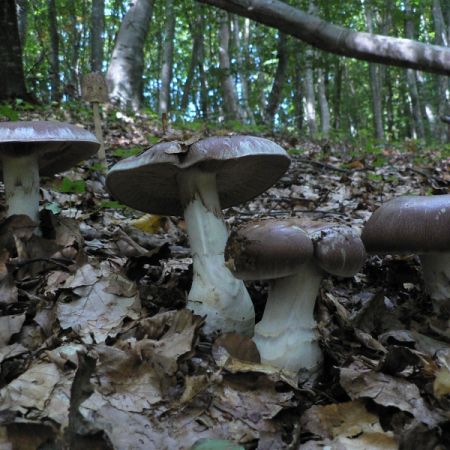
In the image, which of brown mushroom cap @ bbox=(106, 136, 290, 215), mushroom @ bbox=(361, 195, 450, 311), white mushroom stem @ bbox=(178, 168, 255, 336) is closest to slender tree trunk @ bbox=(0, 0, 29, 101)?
brown mushroom cap @ bbox=(106, 136, 290, 215)

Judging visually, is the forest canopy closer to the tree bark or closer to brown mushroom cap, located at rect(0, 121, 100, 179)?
the tree bark

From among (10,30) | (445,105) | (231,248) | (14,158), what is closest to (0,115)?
(10,30)

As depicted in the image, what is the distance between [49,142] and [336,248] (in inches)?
60.0

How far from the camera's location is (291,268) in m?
1.75

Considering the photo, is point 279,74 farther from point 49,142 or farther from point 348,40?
point 49,142

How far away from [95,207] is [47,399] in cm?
246

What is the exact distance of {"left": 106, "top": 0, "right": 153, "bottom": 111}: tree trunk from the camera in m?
10.7

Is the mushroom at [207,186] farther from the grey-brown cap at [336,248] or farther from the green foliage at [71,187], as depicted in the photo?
the green foliage at [71,187]

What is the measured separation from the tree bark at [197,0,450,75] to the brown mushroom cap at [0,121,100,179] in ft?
7.74

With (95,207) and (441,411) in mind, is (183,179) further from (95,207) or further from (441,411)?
(95,207)

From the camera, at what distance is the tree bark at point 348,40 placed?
4344 millimetres

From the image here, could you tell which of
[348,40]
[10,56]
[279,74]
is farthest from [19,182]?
[279,74]

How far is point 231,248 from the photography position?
6.12 feet

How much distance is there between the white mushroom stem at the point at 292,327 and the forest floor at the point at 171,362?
80mm
